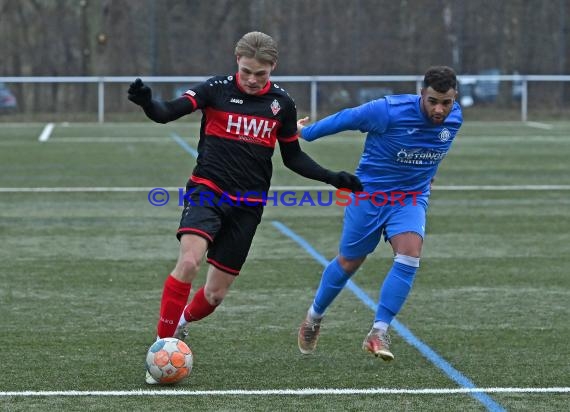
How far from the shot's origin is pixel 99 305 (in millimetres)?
8820

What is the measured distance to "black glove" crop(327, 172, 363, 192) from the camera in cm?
700

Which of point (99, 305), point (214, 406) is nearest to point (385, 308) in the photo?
point (214, 406)

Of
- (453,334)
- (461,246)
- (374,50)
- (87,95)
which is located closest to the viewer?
(453,334)

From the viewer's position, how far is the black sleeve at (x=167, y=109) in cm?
670

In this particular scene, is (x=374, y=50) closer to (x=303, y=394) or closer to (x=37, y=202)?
(x=37, y=202)

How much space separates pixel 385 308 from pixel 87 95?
27416mm

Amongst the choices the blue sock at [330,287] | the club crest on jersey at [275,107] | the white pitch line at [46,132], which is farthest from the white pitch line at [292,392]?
the white pitch line at [46,132]

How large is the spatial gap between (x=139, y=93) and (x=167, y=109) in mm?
253

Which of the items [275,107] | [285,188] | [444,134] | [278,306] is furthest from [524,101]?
[275,107]

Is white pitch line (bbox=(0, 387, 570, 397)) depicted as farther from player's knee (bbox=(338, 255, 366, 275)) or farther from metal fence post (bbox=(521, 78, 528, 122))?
metal fence post (bbox=(521, 78, 528, 122))

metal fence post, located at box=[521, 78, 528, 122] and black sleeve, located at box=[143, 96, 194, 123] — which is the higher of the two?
black sleeve, located at box=[143, 96, 194, 123]

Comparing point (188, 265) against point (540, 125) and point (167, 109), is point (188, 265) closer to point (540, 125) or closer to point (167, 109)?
point (167, 109)

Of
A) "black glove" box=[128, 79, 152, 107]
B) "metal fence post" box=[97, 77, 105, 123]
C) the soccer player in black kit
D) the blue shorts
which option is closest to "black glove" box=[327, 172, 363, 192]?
the soccer player in black kit

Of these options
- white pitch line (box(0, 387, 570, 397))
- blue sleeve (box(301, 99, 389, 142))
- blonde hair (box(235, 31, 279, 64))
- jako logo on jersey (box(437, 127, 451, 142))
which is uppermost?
blonde hair (box(235, 31, 279, 64))
